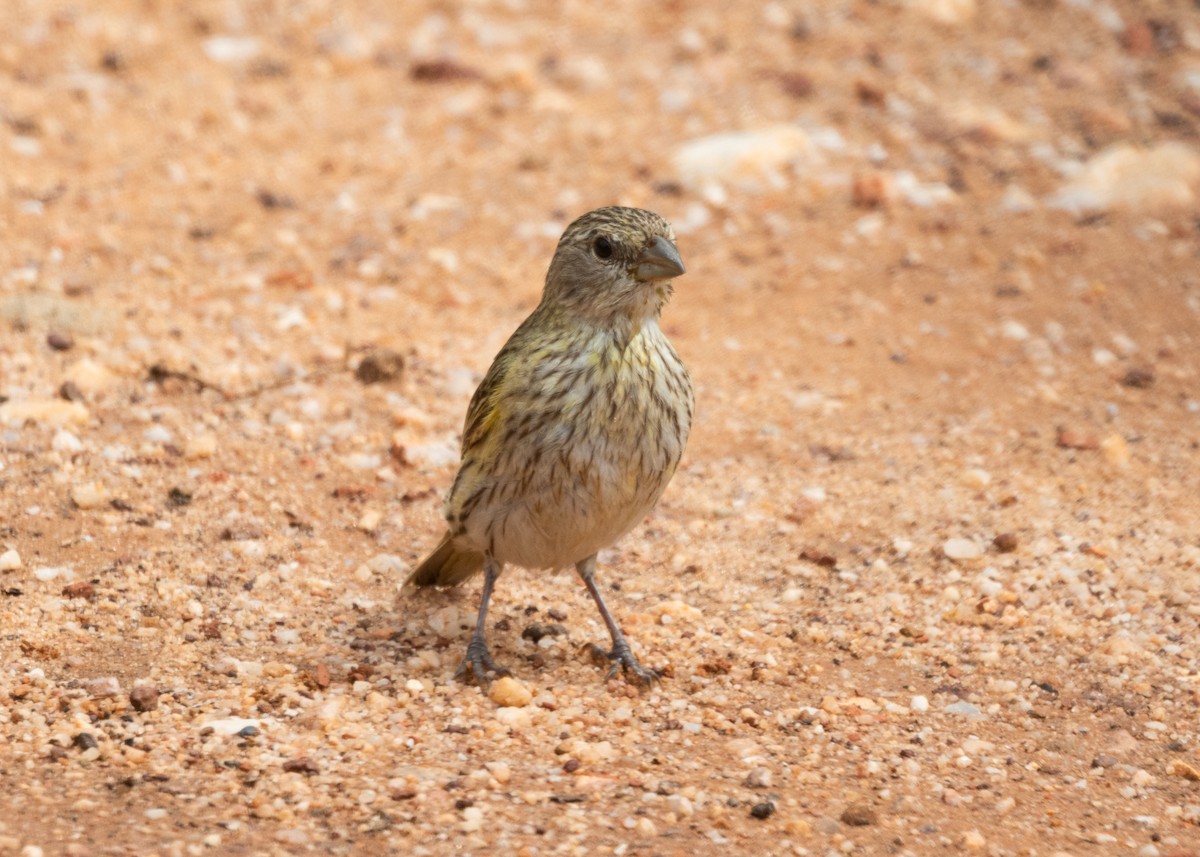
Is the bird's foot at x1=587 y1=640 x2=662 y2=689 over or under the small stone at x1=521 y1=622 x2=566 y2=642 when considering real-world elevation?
over

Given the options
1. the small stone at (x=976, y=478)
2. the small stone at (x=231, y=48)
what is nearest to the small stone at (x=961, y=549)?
the small stone at (x=976, y=478)

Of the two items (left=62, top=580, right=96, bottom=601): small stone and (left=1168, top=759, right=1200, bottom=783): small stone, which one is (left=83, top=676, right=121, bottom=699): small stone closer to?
(left=62, top=580, right=96, bottom=601): small stone

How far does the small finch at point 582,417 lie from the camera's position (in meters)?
4.61

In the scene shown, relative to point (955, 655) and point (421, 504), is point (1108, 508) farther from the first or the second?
→ point (421, 504)

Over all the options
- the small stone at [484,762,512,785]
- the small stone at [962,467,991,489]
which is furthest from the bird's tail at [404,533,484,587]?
the small stone at [962,467,991,489]

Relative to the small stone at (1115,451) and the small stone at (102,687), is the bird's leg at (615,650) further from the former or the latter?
the small stone at (1115,451)

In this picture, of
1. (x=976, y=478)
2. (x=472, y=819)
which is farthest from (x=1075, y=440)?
(x=472, y=819)

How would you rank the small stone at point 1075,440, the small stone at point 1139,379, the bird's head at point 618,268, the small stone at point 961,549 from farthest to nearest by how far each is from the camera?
the small stone at point 1139,379, the small stone at point 1075,440, the small stone at point 961,549, the bird's head at point 618,268

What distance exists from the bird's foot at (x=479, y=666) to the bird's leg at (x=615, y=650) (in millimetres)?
343

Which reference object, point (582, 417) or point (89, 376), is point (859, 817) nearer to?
point (582, 417)

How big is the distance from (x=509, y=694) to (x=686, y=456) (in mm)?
2079

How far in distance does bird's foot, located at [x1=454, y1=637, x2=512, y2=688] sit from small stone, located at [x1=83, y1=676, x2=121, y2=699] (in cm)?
106

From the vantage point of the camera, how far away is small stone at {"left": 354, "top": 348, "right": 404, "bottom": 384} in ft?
21.7

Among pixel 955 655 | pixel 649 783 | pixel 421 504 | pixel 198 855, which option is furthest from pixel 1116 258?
pixel 198 855
